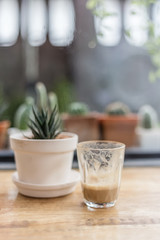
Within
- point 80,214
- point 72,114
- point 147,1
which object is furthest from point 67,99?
point 80,214

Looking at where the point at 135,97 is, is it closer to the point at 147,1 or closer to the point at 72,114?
the point at 72,114

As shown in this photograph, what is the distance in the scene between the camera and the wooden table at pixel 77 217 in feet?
1.91

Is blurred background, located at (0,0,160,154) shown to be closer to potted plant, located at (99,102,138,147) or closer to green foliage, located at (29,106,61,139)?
potted plant, located at (99,102,138,147)

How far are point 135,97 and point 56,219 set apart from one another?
1648mm

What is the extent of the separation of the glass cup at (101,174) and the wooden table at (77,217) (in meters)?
0.03

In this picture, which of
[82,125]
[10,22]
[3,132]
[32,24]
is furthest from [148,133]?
[10,22]

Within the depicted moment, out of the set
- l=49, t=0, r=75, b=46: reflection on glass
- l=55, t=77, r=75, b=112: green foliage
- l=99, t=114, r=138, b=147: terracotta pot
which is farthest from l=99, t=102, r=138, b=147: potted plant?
l=49, t=0, r=75, b=46: reflection on glass

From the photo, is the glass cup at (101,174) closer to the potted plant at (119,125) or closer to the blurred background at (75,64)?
the potted plant at (119,125)

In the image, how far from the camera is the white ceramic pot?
2.50 feet

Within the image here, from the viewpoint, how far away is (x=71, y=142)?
792mm

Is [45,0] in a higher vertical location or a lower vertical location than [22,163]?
higher

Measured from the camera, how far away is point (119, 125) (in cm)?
147

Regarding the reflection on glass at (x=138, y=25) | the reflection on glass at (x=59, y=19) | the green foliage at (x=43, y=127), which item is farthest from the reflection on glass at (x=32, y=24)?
the green foliage at (x=43, y=127)

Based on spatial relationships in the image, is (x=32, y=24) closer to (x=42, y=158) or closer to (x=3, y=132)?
(x=3, y=132)
